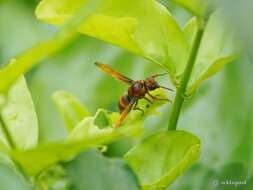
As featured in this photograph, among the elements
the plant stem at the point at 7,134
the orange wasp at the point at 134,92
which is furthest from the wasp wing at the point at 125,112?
the plant stem at the point at 7,134

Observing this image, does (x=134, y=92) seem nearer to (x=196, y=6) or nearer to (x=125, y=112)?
(x=125, y=112)

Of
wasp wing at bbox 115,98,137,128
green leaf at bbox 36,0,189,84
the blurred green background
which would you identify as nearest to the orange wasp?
wasp wing at bbox 115,98,137,128

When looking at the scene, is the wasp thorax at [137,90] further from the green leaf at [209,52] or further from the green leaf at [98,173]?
the green leaf at [98,173]

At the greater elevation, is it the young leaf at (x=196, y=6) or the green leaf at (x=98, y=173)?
the young leaf at (x=196, y=6)

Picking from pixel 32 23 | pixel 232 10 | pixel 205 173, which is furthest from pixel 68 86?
pixel 232 10

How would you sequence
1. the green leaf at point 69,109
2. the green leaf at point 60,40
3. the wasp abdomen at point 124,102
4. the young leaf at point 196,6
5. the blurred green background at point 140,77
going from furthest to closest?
the blurred green background at point 140,77
the wasp abdomen at point 124,102
the green leaf at point 69,109
the young leaf at point 196,6
the green leaf at point 60,40

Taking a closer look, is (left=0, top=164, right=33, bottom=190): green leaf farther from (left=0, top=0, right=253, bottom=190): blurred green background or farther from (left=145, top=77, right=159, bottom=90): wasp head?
(left=0, top=0, right=253, bottom=190): blurred green background

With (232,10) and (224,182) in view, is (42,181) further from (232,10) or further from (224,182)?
(224,182)
